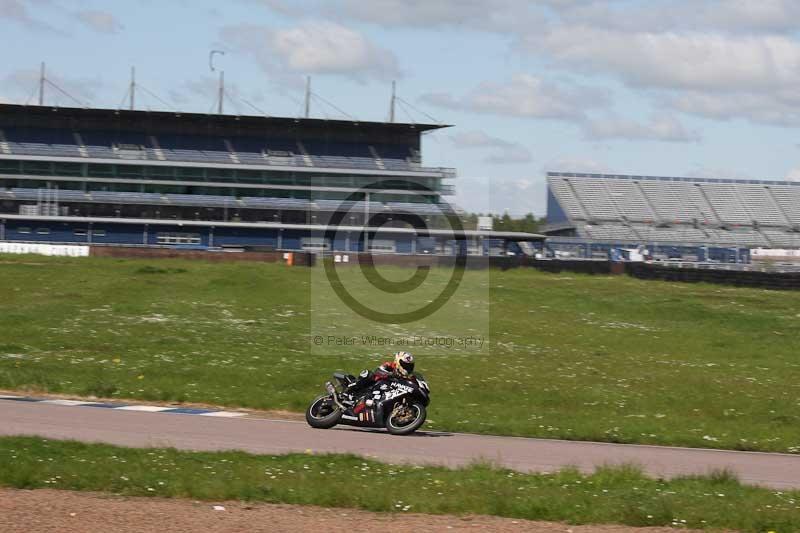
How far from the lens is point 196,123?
9112 centimetres

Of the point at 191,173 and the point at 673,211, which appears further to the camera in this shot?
the point at 673,211

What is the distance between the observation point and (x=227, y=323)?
29625 millimetres

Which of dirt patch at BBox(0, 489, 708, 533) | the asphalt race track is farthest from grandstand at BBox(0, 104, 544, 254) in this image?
dirt patch at BBox(0, 489, 708, 533)

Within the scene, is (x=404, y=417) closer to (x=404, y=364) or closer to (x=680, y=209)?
(x=404, y=364)

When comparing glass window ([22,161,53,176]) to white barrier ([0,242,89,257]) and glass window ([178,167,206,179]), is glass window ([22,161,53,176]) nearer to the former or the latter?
glass window ([178,167,206,179])

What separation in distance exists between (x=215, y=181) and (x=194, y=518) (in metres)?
81.3

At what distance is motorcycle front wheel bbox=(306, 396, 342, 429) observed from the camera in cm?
1631

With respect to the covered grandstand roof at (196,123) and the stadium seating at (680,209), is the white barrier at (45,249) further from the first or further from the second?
the stadium seating at (680,209)

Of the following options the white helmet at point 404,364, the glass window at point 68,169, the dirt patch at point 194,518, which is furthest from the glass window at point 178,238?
the dirt patch at point 194,518

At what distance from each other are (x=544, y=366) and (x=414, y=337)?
5.66 metres

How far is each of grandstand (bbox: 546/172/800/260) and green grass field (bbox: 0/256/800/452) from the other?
50532mm

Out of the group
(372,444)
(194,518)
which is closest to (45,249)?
(372,444)

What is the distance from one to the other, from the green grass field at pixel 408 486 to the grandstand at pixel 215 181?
70612 mm

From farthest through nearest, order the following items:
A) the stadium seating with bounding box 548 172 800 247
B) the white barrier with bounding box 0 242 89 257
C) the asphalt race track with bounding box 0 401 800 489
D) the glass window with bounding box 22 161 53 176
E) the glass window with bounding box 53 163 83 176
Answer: the stadium seating with bounding box 548 172 800 247 → the glass window with bounding box 53 163 83 176 → the glass window with bounding box 22 161 53 176 → the white barrier with bounding box 0 242 89 257 → the asphalt race track with bounding box 0 401 800 489
